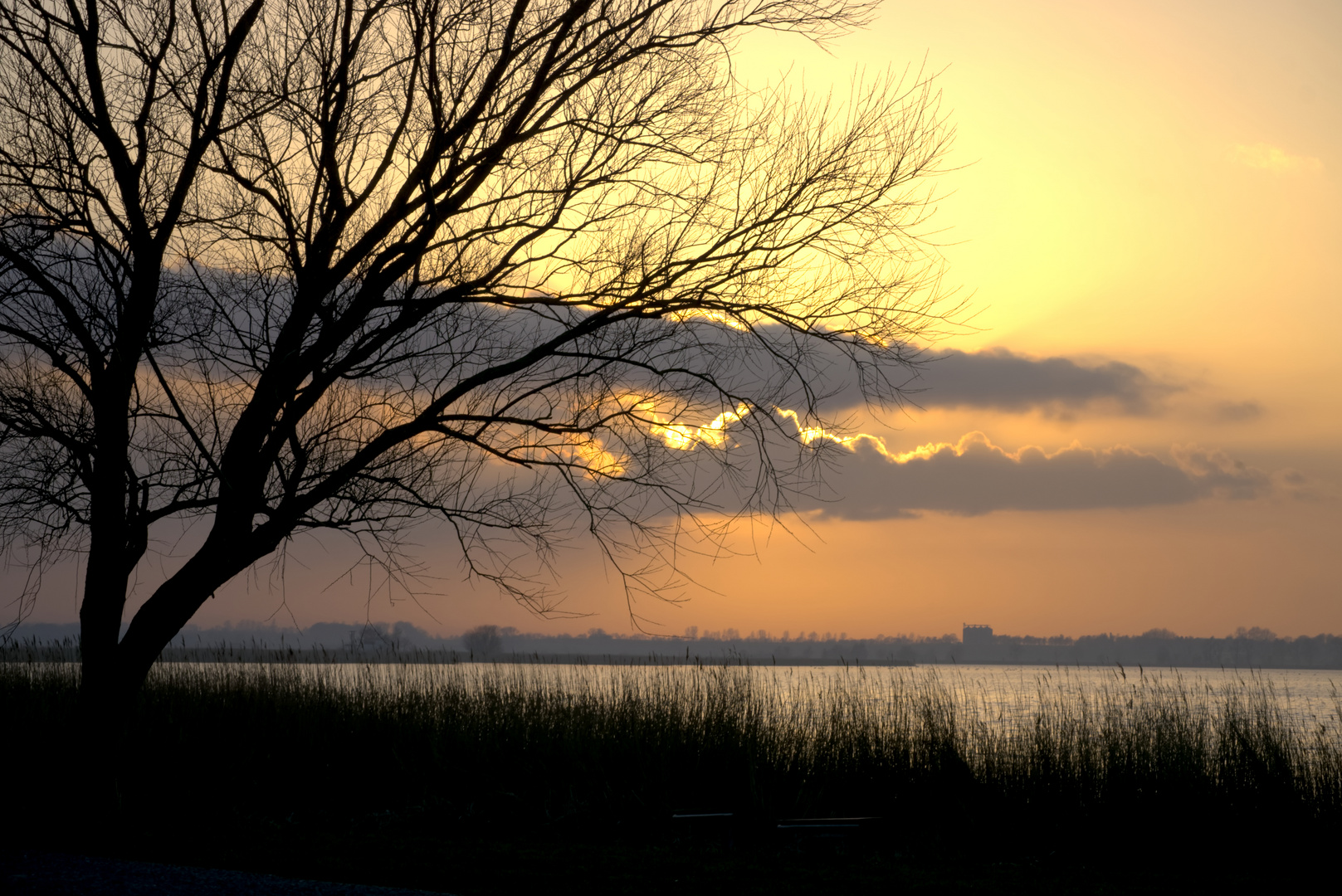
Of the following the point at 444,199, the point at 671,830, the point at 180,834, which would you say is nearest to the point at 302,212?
the point at 444,199

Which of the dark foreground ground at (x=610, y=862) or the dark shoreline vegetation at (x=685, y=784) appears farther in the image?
the dark shoreline vegetation at (x=685, y=784)

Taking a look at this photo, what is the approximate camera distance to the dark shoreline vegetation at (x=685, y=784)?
266 inches

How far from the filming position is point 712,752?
884 cm

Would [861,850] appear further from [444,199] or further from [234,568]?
[444,199]

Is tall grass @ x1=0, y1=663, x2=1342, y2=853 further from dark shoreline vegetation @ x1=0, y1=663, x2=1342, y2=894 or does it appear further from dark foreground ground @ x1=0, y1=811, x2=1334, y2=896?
dark foreground ground @ x1=0, y1=811, x2=1334, y2=896

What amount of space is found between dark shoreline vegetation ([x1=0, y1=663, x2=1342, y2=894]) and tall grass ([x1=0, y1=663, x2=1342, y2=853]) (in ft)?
0.07

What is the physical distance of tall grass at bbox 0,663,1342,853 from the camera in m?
8.20

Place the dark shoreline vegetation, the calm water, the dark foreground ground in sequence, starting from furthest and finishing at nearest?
the calm water
the dark shoreline vegetation
the dark foreground ground

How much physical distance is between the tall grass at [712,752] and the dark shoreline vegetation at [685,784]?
22 mm

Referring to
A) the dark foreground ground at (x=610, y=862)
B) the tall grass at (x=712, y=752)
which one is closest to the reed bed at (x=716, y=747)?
the tall grass at (x=712, y=752)

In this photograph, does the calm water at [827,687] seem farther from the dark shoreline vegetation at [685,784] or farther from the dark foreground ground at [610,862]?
the dark foreground ground at [610,862]

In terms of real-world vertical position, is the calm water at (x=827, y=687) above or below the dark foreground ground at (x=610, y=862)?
above

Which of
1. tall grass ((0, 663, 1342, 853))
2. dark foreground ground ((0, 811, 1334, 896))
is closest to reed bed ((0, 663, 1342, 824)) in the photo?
tall grass ((0, 663, 1342, 853))

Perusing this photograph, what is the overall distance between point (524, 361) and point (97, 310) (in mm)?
2909
